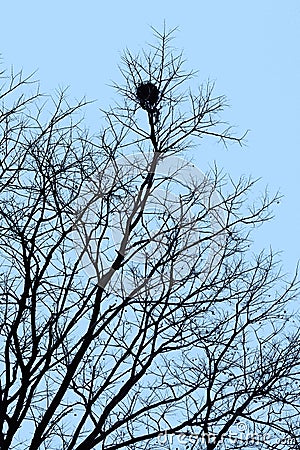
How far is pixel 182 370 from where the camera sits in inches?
323

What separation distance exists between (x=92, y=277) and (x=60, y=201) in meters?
0.75

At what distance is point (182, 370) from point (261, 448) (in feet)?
3.65

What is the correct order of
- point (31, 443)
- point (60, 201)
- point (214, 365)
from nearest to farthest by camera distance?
point (31, 443) → point (60, 201) → point (214, 365)

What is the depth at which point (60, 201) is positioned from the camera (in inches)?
293

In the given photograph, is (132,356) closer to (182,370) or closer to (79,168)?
(182,370)

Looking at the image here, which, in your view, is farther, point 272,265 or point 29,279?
point 272,265

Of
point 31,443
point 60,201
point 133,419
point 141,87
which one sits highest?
point 141,87

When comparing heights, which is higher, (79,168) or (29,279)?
(79,168)

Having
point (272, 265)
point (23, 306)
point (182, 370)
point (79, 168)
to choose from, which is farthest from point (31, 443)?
point (272, 265)

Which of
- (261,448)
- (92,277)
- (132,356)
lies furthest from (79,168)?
(261,448)

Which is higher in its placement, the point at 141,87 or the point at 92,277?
the point at 141,87

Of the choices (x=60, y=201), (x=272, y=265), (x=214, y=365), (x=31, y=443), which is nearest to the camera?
(x=31, y=443)

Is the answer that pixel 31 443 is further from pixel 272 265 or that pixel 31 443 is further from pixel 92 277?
pixel 272 265

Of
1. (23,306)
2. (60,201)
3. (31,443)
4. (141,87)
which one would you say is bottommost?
(31,443)
